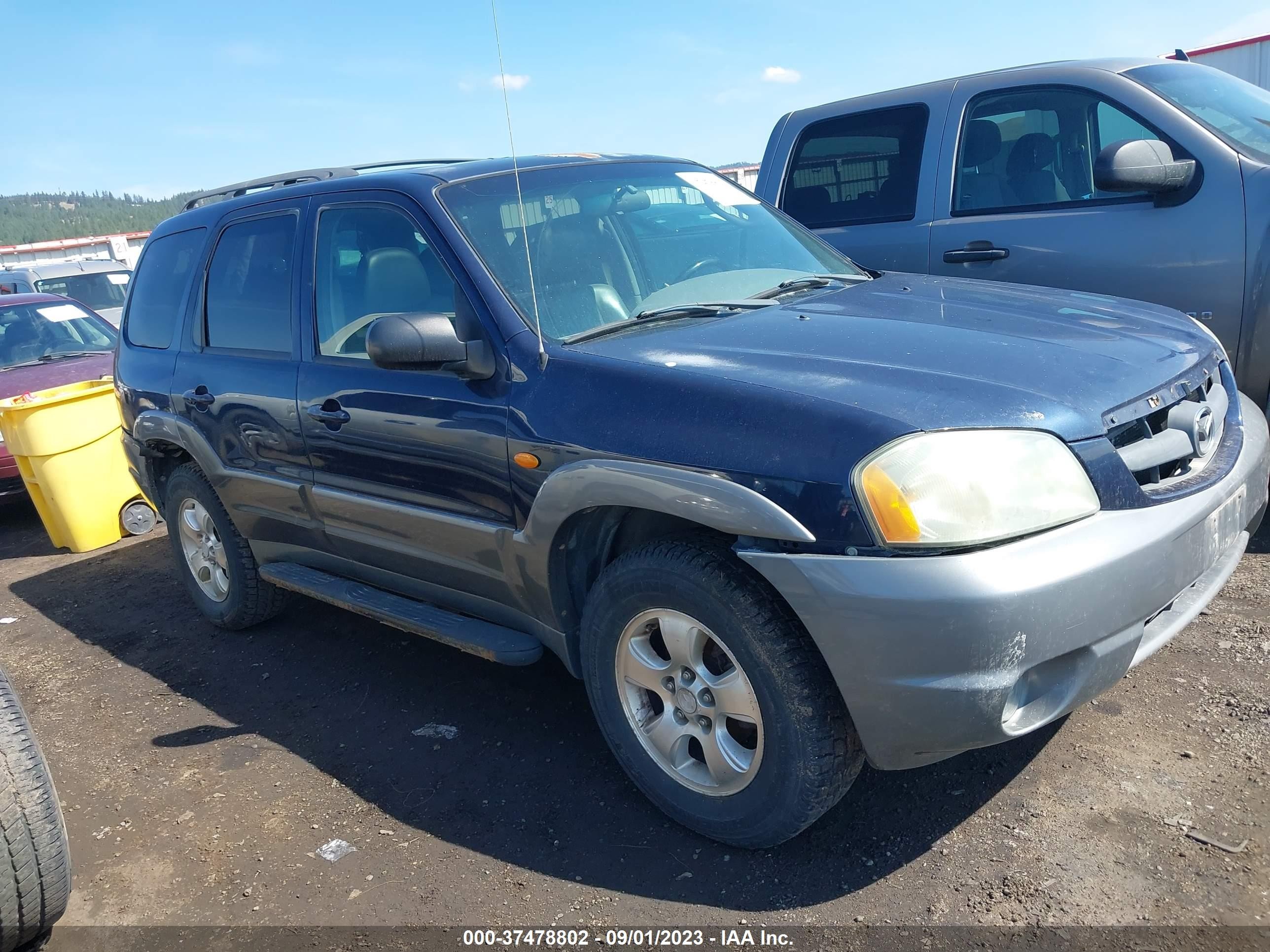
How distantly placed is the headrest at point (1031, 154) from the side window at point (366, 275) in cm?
292

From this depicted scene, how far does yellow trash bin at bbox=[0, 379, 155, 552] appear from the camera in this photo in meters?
6.23

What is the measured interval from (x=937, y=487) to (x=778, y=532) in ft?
1.17

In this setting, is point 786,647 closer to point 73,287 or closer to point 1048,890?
point 1048,890

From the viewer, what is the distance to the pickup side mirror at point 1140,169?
4.01 meters

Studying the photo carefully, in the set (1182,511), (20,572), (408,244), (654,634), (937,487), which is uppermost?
(408,244)

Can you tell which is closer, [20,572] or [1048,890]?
[1048,890]

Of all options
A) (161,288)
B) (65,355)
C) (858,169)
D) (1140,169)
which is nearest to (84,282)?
(65,355)

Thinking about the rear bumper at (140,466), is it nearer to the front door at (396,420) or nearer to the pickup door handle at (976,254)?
the front door at (396,420)

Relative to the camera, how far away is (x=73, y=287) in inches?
488

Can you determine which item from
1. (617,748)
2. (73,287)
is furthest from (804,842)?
(73,287)

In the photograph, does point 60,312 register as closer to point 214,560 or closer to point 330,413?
point 214,560

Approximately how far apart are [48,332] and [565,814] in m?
7.27

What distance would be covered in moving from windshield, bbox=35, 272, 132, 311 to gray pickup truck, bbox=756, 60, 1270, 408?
10368 mm

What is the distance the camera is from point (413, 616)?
3.35m
